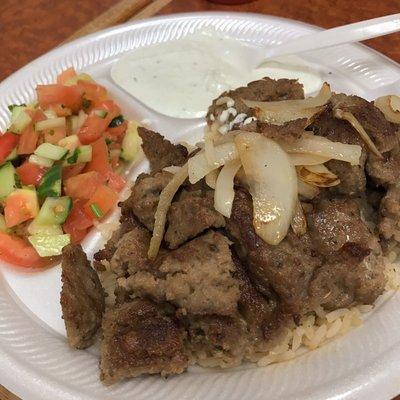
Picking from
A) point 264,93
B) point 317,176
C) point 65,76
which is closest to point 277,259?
point 317,176

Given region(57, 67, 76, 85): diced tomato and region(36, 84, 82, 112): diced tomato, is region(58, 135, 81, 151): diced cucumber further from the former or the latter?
region(57, 67, 76, 85): diced tomato

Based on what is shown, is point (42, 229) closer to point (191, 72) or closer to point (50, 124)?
point (50, 124)

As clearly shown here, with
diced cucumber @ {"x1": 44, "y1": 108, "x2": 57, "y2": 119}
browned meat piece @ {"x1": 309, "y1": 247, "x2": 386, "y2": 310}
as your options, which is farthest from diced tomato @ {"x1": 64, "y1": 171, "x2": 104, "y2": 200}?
browned meat piece @ {"x1": 309, "y1": 247, "x2": 386, "y2": 310}

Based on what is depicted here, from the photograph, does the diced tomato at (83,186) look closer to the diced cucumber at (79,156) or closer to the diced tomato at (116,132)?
the diced cucumber at (79,156)

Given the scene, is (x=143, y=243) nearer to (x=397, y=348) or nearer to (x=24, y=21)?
(x=397, y=348)

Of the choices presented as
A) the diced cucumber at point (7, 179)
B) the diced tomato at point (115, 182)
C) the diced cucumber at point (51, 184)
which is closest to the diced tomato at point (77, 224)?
the diced cucumber at point (51, 184)
